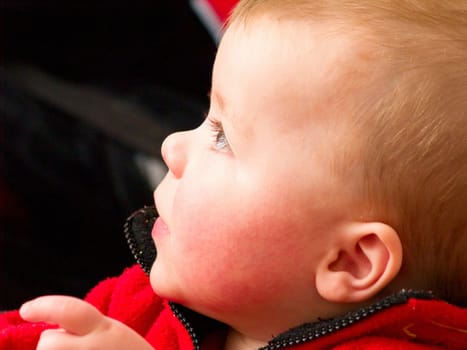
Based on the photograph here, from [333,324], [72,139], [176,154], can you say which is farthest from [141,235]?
[72,139]

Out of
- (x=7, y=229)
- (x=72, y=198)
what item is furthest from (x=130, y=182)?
(x=7, y=229)

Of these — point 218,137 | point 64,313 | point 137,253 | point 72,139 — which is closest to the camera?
point 64,313

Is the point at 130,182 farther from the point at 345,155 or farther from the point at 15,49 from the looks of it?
the point at 345,155

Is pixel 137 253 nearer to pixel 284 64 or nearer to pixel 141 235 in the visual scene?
pixel 141 235

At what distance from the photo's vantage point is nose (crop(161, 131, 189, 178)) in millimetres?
864

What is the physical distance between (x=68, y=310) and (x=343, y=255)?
0.24 metres

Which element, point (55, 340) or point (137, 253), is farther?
point (137, 253)

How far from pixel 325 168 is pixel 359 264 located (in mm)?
97

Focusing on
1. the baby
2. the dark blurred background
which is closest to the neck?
the baby

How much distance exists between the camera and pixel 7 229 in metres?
1.66

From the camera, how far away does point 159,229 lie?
88 centimetres

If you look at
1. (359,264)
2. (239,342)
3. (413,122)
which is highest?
(413,122)

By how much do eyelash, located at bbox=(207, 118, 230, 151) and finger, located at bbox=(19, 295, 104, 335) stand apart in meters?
0.19

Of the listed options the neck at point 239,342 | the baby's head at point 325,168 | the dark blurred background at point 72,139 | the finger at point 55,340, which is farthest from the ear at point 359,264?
the dark blurred background at point 72,139
